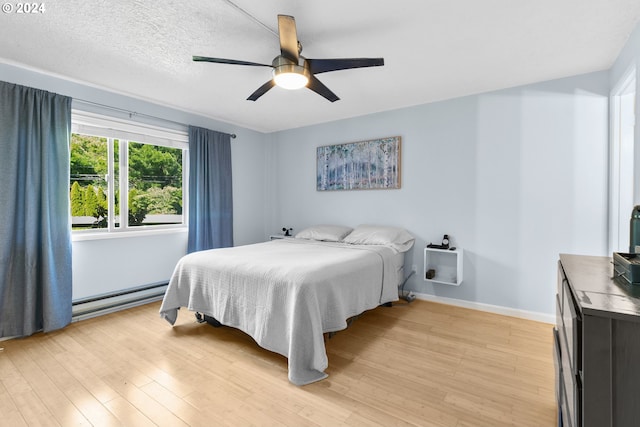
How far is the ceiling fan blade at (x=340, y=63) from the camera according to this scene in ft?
6.32

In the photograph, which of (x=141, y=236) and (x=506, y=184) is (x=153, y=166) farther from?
(x=506, y=184)

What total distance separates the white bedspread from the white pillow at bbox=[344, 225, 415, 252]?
0.35 m

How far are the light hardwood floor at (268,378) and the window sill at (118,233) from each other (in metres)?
0.87

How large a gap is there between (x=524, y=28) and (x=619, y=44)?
889 millimetres

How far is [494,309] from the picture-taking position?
317cm

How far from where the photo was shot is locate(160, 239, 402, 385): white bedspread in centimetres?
196

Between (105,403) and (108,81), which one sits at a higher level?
(108,81)

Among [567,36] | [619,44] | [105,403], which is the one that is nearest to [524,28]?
[567,36]

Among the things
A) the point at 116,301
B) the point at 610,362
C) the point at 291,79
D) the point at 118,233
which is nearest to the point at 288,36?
the point at 291,79

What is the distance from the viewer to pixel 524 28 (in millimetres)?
2029

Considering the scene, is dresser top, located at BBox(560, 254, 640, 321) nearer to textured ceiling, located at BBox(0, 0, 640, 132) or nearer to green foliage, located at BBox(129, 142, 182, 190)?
textured ceiling, located at BBox(0, 0, 640, 132)

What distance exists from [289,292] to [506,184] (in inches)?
102

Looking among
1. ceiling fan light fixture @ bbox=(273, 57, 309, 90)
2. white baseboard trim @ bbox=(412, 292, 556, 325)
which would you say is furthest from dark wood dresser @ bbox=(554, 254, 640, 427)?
white baseboard trim @ bbox=(412, 292, 556, 325)

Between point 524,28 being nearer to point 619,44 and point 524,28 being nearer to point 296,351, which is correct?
point 619,44
